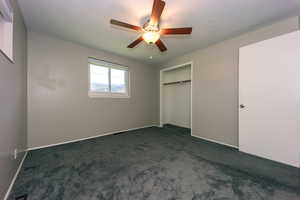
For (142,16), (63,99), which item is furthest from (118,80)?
(142,16)

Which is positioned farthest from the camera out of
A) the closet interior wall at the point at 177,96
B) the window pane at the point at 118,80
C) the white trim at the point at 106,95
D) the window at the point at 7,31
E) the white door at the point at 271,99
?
the closet interior wall at the point at 177,96

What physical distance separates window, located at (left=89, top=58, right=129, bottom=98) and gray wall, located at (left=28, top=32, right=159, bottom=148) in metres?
0.16

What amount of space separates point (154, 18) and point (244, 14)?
1.53m

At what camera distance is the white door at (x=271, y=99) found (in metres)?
1.84

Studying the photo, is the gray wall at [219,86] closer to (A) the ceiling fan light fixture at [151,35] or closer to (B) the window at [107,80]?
(A) the ceiling fan light fixture at [151,35]

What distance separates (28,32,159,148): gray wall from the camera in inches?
94.2

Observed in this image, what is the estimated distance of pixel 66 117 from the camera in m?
2.75

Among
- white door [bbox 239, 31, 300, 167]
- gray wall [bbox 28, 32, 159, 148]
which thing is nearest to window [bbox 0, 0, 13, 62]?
gray wall [bbox 28, 32, 159, 148]

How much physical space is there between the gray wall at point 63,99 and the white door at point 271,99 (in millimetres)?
3137

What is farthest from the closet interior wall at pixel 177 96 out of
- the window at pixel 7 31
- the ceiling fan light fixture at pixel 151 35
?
the window at pixel 7 31

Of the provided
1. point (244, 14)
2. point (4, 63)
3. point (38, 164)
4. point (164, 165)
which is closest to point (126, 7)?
point (4, 63)

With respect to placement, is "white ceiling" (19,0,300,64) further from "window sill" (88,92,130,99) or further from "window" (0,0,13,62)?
"window sill" (88,92,130,99)

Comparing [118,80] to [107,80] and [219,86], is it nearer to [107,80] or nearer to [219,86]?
[107,80]

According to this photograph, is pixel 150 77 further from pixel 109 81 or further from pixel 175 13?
pixel 175 13
